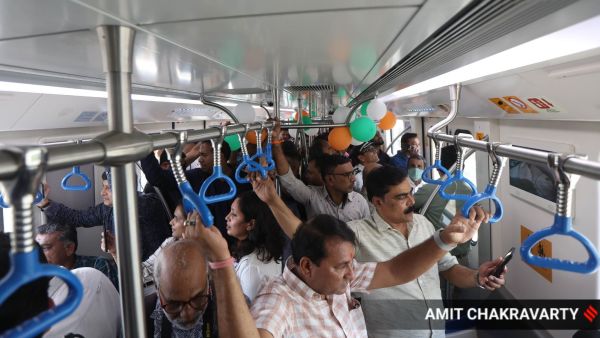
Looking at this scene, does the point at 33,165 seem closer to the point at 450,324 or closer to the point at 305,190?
the point at 305,190

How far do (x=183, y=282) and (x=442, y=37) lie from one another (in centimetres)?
138

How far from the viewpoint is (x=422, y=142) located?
7.94 m

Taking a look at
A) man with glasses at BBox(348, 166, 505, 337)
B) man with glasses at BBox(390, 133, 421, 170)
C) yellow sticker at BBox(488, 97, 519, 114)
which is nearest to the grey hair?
man with glasses at BBox(348, 166, 505, 337)

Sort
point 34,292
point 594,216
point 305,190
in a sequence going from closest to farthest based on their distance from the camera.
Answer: point 34,292, point 594,216, point 305,190

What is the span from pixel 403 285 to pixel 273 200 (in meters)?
0.86

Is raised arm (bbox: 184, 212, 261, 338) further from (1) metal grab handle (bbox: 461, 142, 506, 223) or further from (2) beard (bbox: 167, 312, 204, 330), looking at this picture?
(1) metal grab handle (bbox: 461, 142, 506, 223)

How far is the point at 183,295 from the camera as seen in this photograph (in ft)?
5.40

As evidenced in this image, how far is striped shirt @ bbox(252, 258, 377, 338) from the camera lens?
4.75 feet

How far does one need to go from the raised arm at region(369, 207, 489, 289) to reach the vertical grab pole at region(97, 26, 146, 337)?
123 centimetres

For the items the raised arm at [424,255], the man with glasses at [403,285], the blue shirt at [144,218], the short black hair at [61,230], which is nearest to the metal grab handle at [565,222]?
the raised arm at [424,255]

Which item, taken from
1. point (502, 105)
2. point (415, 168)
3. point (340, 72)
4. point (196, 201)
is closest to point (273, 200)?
point (340, 72)

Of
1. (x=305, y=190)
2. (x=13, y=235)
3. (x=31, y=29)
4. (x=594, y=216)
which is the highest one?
(x=31, y=29)

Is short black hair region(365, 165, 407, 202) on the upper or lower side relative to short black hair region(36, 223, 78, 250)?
upper

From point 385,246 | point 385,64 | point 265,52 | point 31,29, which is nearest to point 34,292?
point 31,29
